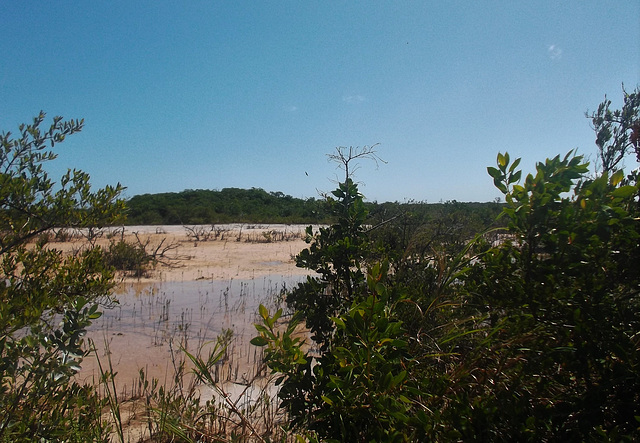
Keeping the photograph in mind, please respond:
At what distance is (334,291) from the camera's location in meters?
2.38

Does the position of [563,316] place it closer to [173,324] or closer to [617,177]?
[617,177]

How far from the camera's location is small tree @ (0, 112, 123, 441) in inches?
64.4

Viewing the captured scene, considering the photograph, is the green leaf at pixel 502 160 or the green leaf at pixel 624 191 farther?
the green leaf at pixel 502 160

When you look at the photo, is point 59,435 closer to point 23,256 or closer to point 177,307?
point 23,256

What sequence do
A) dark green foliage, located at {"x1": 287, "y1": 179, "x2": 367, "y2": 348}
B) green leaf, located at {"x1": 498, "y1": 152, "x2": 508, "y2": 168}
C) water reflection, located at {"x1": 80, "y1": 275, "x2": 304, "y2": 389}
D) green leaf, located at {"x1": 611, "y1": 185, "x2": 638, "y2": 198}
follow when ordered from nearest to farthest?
green leaf, located at {"x1": 611, "y1": 185, "x2": 638, "y2": 198}
green leaf, located at {"x1": 498, "y1": 152, "x2": 508, "y2": 168}
dark green foliage, located at {"x1": 287, "y1": 179, "x2": 367, "y2": 348}
water reflection, located at {"x1": 80, "y1": 275, "x2": 304, "y2": 389}

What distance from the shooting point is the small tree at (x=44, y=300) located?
164 centimetres

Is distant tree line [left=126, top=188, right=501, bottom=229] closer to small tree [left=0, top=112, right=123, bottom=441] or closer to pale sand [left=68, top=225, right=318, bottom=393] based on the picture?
small tree [left=0, top=112, right=123, bottom=441]

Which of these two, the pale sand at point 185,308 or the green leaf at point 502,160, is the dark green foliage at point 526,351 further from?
the pale sand at point 185,308

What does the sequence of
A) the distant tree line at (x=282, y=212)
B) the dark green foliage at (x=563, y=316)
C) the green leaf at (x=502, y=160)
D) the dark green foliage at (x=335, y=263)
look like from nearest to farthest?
1. the dark green foliage at (x=563, y=316)
2. the green leaf at (x=502, y=160)
3. the dark green foliage at (x=335, y=263)
4. the distant tree line at (x=282, y=212)

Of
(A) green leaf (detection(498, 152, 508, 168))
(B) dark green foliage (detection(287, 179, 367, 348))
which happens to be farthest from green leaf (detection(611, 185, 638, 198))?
(B) dark green foliage (detection(287, 179, 367, 348))

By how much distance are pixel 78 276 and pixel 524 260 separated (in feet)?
8.81

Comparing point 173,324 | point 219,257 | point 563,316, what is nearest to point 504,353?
point 563,316

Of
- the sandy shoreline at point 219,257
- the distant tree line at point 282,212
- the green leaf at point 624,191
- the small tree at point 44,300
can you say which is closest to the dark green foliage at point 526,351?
the green leaf at point 624,191

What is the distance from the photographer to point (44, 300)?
1.92m
